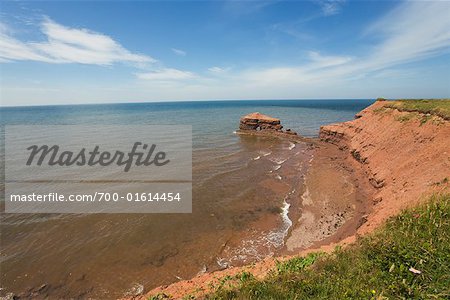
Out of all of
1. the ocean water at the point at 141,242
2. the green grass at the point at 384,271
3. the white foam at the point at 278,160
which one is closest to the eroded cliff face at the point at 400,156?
the green grass at the point at 384,271

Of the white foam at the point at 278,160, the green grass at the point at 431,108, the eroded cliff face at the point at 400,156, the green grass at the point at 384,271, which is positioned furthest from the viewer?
the white foam at the point at 278,160

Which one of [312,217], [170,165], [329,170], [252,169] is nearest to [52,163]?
[170,165]

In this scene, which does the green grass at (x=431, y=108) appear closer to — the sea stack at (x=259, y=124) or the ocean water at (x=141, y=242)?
the ocean water at (x=141, y=242)

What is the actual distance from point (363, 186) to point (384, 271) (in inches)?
509

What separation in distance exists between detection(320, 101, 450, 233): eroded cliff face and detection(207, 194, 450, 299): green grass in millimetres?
2952

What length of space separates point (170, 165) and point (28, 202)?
36.0 feet

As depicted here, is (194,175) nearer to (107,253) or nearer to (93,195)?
(93,195)

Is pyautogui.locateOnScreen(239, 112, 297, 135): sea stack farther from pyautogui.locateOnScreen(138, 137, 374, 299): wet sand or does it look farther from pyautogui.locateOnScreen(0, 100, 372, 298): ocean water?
pyautogui.locateOnScreen(0, 100, 372, 298): ocean water

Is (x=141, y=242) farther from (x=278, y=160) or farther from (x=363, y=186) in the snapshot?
(x=278, y=160)

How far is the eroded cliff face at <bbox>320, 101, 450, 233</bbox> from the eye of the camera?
10.2m

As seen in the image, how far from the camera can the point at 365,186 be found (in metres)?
16.6

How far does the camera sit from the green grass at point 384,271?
4.80m

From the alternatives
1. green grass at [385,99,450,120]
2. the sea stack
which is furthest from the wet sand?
the sea stack

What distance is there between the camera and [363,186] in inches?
658
